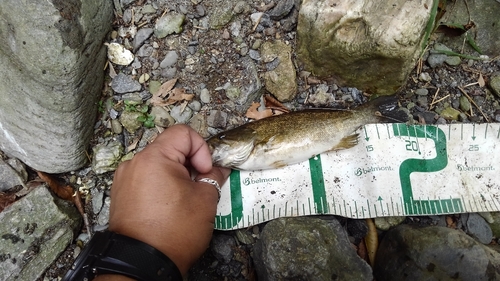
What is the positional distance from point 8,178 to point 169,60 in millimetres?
1933

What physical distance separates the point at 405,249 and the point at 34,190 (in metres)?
3.37

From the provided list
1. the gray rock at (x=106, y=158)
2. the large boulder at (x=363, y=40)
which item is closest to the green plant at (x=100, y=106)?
the gray rock at (x=106, y=158)

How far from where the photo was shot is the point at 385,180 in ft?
12.0

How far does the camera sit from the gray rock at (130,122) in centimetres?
385

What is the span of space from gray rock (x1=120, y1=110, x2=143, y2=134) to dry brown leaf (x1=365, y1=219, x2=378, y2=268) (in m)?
2.45

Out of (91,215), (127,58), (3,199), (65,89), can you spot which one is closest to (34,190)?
(3,199)

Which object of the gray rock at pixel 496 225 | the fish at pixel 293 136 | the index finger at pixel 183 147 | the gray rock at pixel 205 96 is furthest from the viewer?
the gray rock at pixel 205 96

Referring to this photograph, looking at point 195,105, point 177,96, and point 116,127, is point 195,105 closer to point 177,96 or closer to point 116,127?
point 177,96

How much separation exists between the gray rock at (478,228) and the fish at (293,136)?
1262 millimetres

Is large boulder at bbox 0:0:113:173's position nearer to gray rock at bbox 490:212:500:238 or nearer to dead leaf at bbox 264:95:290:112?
dead leaf at bbox 264:95:290:112

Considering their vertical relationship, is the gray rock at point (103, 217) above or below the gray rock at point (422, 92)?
below

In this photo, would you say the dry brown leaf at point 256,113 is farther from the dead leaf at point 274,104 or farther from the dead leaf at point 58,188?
the dead leaf at point 58,188

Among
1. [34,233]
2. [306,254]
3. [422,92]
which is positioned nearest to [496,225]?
[422,92]

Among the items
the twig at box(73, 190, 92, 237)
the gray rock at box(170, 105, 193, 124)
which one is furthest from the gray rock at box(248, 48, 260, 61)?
the twig at box(73, 190, 92, 237)
